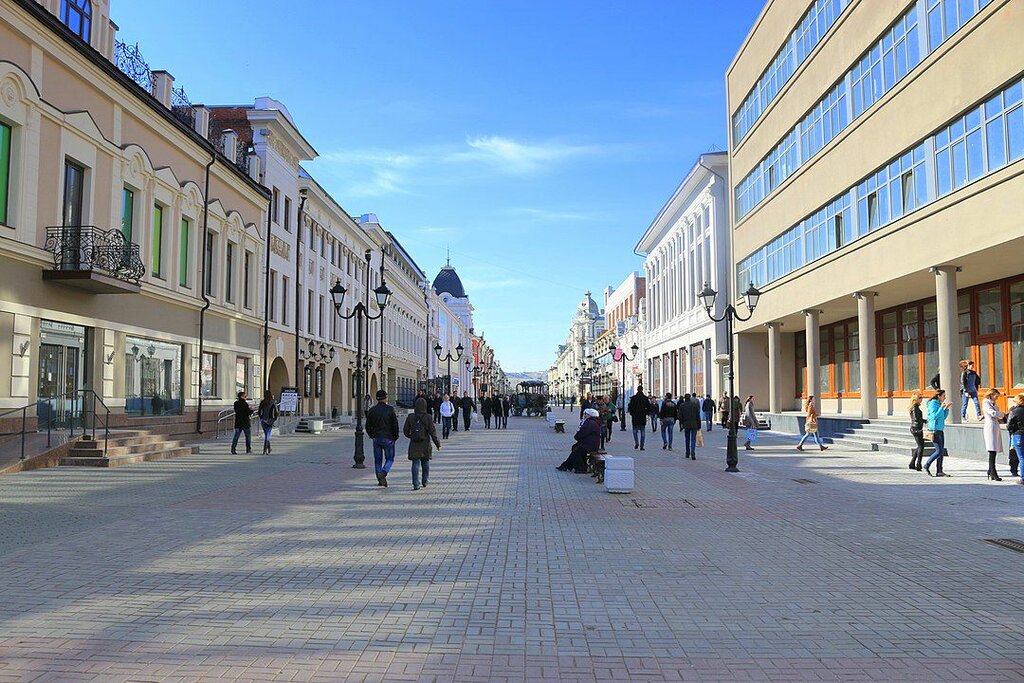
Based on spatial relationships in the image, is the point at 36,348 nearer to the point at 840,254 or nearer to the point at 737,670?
the point at 737,670

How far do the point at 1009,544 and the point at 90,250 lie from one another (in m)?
18.9

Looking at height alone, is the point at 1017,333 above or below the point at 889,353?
above

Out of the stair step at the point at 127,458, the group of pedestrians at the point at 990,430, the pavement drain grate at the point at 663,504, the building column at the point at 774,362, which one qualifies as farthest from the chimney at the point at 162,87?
the building column at the point at 774,362

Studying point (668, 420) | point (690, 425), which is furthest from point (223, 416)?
point (690, 425)

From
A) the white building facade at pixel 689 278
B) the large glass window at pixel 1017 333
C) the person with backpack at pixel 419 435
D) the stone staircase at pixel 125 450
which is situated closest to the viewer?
the person with backpack at pixel 419 435

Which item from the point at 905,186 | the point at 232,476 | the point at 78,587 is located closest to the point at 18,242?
the point at 232,476

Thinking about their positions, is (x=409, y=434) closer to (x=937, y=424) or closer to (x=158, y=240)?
(x=937, y=424)

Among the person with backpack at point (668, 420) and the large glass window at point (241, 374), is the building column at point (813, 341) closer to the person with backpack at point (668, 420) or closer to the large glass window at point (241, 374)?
the person with backpack at point (668, 420)

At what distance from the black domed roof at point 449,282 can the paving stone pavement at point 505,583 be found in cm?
12055

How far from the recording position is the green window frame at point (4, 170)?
16438 millimetres

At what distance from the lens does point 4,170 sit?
16531mm

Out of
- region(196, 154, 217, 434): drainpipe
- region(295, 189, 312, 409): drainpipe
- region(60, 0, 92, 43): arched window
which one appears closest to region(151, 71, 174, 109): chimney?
region(196, 154, 217, 434): drainpipe

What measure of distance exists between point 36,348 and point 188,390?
28.0 feet

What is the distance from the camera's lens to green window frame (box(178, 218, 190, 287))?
83.3 ft
